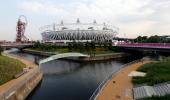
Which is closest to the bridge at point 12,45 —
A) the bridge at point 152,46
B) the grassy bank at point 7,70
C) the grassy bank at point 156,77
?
the bridge at point 152,46

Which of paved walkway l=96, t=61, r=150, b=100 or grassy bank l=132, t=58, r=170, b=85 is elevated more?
grassy bank l=132, t=58, r=170, b=85

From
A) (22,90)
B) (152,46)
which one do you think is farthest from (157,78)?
(152,46)

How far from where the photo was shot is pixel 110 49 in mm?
106062

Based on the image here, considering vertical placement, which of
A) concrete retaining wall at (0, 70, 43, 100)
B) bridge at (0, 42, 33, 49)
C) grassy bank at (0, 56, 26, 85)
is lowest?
concrete retaining wall at (0, 70, 43, 100)

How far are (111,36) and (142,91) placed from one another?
164 meters

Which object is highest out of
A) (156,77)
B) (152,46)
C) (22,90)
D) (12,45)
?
(152,46)

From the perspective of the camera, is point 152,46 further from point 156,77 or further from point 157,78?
point 157,78

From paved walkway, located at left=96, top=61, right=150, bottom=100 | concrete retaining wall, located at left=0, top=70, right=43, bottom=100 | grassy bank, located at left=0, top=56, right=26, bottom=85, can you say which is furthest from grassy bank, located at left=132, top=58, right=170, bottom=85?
grassy bank, located at left=0, top=56, right=26, bottom=85

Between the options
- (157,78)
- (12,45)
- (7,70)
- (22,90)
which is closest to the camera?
(157,78)

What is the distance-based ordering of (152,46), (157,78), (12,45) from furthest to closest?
(12,45), (152,46), (157,78)

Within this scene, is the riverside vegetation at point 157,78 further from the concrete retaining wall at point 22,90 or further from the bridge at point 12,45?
the bridge at point 12,45

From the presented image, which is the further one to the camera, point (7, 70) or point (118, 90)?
point (7, 70)

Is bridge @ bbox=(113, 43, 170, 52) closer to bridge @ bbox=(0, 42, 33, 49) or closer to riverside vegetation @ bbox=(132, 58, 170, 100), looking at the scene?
riverside vegetation @ bbox=(132, 58, 170, 100)

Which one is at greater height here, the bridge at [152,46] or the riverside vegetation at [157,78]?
the bridge at [152,46]
